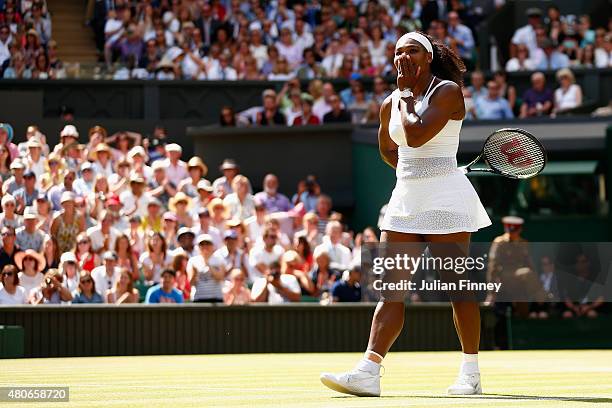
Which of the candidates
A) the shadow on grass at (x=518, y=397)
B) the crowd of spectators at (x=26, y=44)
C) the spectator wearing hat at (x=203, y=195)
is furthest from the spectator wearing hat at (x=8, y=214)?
the shadow on grass at (x=518, y=397)

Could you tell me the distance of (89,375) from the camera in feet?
28.6

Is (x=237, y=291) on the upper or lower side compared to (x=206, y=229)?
lower

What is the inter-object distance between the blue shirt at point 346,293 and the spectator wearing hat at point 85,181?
3.69m

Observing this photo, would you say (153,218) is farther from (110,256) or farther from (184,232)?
(110,256)

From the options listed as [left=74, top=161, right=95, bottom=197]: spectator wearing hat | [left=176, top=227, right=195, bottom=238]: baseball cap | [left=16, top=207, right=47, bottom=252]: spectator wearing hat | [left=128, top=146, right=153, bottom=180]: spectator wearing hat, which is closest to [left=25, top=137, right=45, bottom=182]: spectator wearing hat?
[left=74, top=161, right=95, bottom=197]: spectator wearing hat

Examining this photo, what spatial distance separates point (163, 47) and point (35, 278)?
7.91m

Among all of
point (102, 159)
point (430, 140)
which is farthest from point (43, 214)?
point (430, 140)

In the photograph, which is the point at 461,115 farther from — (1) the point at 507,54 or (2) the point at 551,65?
(1) the point at 507,54

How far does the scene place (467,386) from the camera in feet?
22.2

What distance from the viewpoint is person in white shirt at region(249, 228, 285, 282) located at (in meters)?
15.5

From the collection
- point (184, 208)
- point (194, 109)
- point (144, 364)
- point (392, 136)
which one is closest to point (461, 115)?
point (392, 136)

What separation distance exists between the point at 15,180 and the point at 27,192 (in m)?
0.24

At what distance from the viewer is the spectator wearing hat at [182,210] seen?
16422 millimetres

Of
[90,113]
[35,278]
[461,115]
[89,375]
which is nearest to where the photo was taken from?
[461,115]
